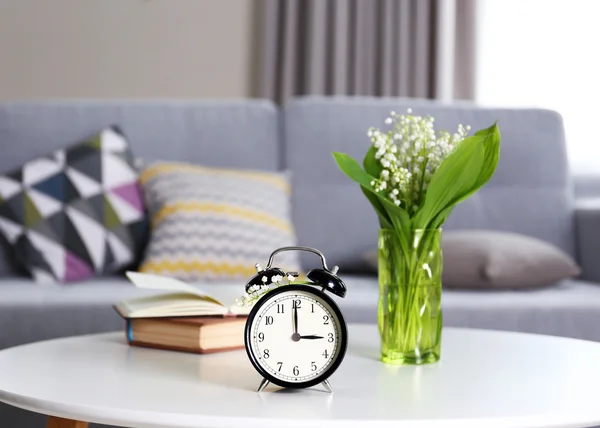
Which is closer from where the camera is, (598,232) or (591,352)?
(591,352)

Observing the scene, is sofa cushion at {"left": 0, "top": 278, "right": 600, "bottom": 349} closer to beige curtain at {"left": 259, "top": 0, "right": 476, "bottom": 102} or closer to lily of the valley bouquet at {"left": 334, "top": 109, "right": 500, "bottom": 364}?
lily of the valley bouquet at {"left": 334, "top": 109, "right": 500, "bottom": 364}

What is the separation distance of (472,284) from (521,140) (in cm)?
71

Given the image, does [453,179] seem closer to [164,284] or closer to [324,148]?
[164,284]

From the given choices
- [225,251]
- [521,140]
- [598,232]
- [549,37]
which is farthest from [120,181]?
[549,37]

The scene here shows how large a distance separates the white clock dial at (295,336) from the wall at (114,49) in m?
3.24

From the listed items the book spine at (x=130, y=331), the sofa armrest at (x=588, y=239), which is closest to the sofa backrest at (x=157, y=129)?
the sofa armrest at (x=588, y=239)

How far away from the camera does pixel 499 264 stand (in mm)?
2074

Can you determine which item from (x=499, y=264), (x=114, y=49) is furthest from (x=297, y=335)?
(x=114, y=49)

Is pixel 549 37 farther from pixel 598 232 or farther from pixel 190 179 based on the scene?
pixel 190 179

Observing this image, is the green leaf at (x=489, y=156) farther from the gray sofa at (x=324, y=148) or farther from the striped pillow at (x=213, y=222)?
the gray sofa at (x=324, y=148)

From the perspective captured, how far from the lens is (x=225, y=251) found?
2.18m

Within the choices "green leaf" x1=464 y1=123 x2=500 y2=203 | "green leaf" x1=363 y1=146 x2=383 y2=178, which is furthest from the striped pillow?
"green leaf" x1=464 y1=123 x2=500 y2=203

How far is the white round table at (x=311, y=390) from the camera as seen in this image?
31.8 inches

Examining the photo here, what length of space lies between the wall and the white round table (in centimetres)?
296
